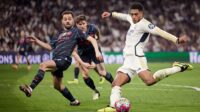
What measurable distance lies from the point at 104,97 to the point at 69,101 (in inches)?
68.2

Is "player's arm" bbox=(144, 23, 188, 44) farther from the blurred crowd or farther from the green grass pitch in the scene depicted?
the blurred crowd

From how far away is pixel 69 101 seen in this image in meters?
15.2

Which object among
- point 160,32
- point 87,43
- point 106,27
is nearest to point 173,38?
point 160,32

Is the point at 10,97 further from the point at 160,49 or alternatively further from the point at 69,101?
the point at 160,49

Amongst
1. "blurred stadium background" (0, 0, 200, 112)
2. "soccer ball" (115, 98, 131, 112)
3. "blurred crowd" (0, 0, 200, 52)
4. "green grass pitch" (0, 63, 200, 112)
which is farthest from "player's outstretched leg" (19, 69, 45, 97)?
"blurred crowd" (0, 0, 200, 52)

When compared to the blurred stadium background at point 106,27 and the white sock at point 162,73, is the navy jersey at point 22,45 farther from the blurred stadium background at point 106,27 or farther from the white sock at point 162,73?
the white sock at point 162,73

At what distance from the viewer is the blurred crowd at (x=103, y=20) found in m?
39.3

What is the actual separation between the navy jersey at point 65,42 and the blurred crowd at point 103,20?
946 inches

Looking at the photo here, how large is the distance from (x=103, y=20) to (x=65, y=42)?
29.0 m

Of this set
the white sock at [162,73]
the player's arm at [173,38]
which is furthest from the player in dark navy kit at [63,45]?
the player's arm at [173,38]

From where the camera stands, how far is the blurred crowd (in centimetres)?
3934

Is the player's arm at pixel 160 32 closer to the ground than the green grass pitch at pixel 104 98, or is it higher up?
higher up

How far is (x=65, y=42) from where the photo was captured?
538 inches

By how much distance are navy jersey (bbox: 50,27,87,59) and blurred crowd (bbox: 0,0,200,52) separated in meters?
24.0
